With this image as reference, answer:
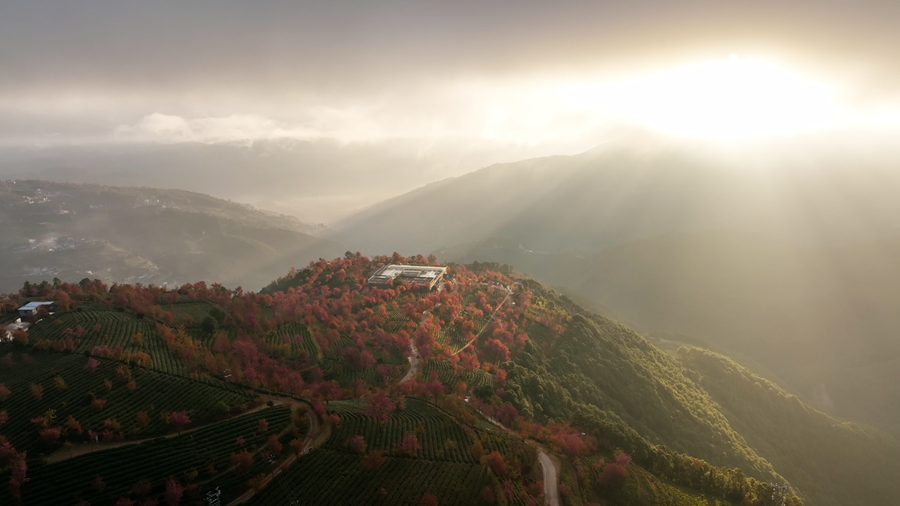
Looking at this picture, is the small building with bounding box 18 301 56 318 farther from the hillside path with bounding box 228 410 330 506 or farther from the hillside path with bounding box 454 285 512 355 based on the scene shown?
the hillside path with bounding box 454 285 512 355

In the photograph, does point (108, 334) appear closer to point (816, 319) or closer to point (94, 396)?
point (94, 396)

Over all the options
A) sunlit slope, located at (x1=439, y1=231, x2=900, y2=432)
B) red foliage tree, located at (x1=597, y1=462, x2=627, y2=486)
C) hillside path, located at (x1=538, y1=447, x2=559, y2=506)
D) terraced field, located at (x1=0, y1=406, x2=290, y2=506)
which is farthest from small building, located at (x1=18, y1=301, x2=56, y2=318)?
sunlit slope, located at (x1=439, y1=231, x2=900, y2=432)

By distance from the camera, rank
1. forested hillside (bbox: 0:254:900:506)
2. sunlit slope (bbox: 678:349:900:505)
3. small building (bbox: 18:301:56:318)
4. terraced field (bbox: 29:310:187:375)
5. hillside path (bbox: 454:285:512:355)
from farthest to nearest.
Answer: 1. hillside path (bbox: 454:285:512:355)
2. sunlit slope (bbox: 678:349:900:505)
3. small building (bbox: 18:301:56:318)
4. terraced field (bbox: 29:310:187:375)
5. forested hillside (bbox: 0:254:900:506)

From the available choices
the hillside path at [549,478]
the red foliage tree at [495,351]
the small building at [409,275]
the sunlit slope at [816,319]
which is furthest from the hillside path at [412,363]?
the sunlit slope at [816,319]

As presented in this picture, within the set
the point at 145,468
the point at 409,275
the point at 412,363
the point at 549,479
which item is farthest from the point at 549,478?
the point at 409,275

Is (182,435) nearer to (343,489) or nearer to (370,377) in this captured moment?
(343,489)

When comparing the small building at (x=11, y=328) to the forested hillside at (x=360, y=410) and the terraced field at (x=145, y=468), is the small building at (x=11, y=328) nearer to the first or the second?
the forested hillside at (x=360, y=410)
